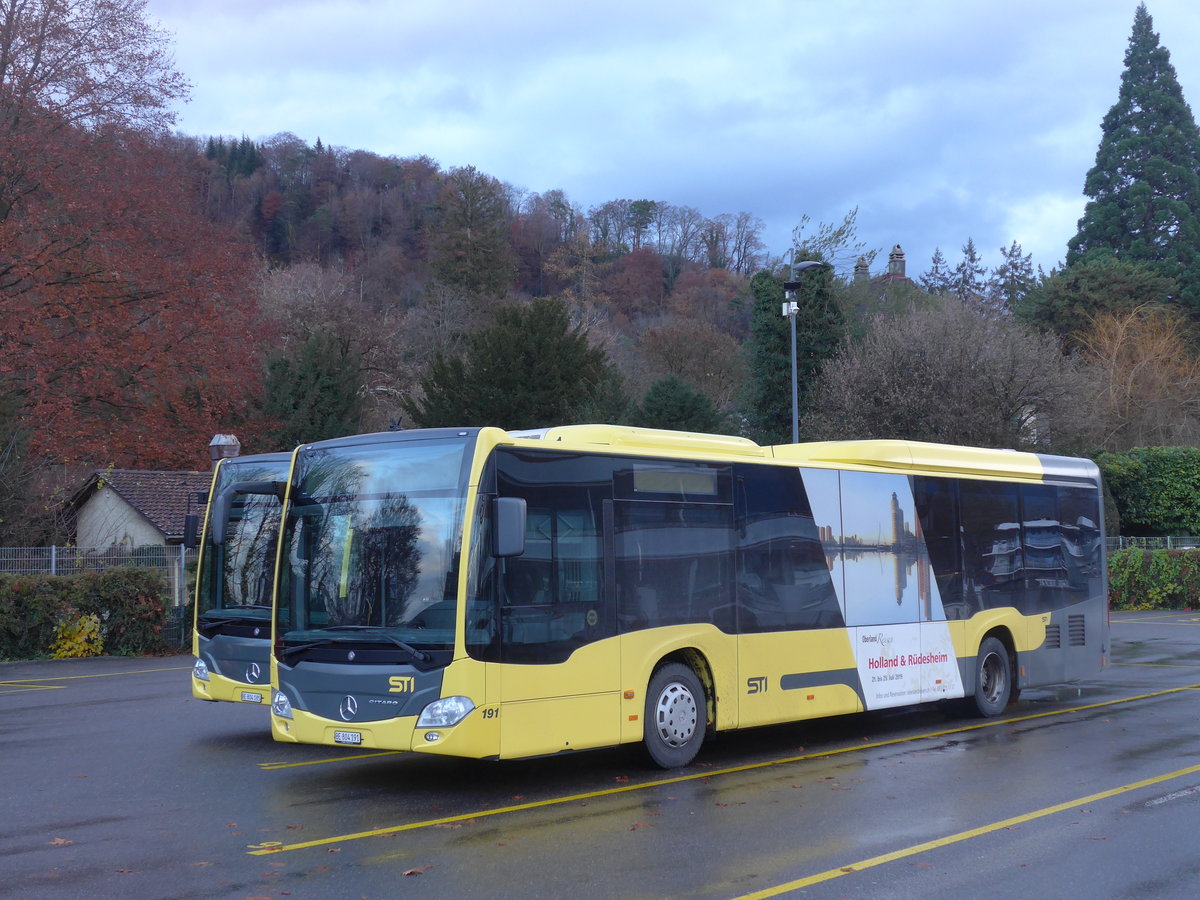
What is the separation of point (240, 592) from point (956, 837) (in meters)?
7.94

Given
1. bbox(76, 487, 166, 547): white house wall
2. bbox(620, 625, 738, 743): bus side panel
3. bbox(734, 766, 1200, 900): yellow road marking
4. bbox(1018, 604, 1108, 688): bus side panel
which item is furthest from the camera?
bbox(76, 487, 166, 547): white house wall

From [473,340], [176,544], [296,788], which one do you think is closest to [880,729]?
[296,788]

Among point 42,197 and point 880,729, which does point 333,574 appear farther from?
point 42,197

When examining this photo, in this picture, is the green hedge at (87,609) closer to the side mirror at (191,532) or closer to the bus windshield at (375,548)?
the side mirror at (191,532)

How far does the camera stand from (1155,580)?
37.4 m

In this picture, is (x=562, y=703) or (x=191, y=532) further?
(x=191, y=532)

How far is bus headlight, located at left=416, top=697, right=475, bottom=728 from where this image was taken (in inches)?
358

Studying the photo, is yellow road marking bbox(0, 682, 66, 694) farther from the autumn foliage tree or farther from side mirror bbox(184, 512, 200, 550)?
the autumn foliage tree

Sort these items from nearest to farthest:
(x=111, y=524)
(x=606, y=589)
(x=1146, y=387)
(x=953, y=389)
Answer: (x=606, y=589) → (x=111, y=524) → (x=953, y=389) → (x=1146, y=387)

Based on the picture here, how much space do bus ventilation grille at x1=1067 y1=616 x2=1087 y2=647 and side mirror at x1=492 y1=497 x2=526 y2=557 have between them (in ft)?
31.6

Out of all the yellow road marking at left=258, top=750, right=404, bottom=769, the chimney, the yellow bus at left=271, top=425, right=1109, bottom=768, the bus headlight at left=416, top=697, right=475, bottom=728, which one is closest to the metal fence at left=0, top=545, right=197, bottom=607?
the chimney

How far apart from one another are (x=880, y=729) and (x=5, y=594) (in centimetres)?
1714

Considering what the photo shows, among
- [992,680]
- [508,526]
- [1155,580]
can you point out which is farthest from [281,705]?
[1155,580]

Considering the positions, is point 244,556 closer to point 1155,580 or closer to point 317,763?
point 317,763
